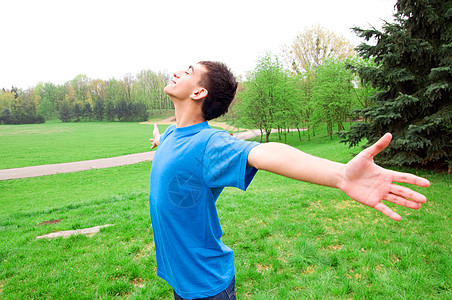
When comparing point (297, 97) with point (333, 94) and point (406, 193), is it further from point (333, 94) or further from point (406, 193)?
point (406, 193)

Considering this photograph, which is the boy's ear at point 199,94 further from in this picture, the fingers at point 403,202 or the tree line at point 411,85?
the tree line at point 411,85

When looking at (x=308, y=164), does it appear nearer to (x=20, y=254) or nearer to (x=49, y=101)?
(x=20, y=254)

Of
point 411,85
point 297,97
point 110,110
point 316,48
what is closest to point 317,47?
point 316,48

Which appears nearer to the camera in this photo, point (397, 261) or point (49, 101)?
point (397, 261)

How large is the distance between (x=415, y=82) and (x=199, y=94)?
1083 cm

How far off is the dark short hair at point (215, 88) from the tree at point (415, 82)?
8.93 metres

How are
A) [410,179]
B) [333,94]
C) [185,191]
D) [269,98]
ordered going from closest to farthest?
[410,179]
[185,191]
[333,94]
[269,98]

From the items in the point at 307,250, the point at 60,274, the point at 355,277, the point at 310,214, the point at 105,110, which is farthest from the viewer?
the point at 105,110

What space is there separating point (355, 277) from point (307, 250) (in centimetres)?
84

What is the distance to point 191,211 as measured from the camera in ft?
4.94

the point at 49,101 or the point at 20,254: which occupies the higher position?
the point at 49,101

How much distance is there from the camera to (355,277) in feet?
11.4

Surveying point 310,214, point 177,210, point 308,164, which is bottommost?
point 310,214

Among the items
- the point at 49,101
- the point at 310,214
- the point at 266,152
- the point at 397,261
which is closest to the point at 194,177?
the point at 266,152
